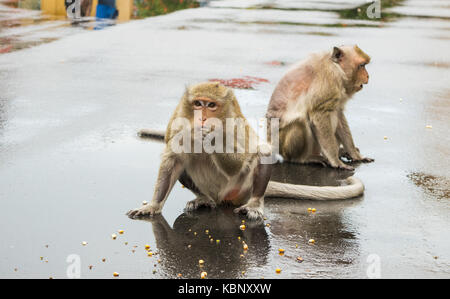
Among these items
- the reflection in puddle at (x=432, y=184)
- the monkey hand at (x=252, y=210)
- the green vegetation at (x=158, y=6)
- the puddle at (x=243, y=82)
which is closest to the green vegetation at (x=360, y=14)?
the green vegetation at (x=158, y=6)

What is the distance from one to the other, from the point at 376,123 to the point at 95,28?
10.1 metres

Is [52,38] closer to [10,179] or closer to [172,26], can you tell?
[172,26]

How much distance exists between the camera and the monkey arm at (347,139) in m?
8.09

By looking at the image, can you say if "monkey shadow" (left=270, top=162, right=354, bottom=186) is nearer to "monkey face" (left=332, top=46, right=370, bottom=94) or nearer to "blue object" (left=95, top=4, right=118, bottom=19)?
"monkey face" (left=332, top=46, right=370, bottom=94)

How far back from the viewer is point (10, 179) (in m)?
6.86

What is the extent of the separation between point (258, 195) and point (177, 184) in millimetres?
1163

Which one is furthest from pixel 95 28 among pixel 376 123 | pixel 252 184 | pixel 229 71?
pixel 252 184

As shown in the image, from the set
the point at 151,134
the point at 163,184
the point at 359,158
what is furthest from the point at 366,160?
the point at 163,184

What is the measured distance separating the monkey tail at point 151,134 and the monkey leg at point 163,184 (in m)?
2.52

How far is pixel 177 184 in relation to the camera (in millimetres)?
7004

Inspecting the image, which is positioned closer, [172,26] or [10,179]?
[10,179]

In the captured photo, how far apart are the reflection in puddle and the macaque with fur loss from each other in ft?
6.40

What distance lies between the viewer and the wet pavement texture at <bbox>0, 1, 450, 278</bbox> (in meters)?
5.19

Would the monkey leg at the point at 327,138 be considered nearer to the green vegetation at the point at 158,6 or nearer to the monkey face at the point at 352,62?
the monkey face at the point at 352,62
